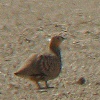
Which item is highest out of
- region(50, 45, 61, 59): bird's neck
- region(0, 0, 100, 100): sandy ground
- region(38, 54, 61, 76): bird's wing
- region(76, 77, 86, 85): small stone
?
region(38, 54, 61, 76): bird's wing

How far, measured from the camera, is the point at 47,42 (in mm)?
10641

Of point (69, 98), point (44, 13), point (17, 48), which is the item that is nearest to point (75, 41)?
point (17, 48)

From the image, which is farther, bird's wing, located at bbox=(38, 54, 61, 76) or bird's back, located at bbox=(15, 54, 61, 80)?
bird's wing, located at bbox=(38, 54, 61, 76)

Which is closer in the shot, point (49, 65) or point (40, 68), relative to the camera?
point (40, 68)

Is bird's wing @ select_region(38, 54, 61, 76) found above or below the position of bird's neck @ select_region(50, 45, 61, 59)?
above

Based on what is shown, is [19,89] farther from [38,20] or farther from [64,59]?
[38,20]

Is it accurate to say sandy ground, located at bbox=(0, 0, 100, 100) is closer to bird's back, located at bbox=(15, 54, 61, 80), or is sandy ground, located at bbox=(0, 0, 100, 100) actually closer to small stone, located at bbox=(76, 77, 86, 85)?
small stone, located at bbox=(76, 77, 86, 85)

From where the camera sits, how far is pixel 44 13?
12.8 meters

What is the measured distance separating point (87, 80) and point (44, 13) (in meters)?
4.44

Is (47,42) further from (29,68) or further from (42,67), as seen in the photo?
(29,68)

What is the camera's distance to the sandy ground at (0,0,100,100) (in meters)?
8.05

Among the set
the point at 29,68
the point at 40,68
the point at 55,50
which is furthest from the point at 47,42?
the point at 29,68

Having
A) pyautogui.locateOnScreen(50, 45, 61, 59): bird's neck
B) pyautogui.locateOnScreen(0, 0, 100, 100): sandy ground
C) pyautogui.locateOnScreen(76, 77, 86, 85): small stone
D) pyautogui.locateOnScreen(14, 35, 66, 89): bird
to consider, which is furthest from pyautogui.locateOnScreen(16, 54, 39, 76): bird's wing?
pyautogui.locateOnScreen(76, 77, 86, 85): small stone

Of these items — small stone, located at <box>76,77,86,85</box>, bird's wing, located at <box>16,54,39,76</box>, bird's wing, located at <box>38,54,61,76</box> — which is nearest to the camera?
bird's wing, located at <box>16,54,39,76</box>
